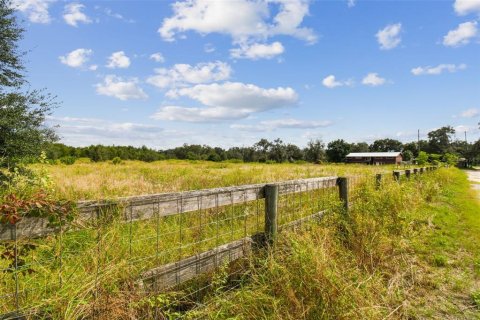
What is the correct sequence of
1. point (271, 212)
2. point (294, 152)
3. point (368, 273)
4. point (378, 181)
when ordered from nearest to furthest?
1. point (368, 273)
2. point (271, 212)
3. point (378, 181)
4. point (294, 152)

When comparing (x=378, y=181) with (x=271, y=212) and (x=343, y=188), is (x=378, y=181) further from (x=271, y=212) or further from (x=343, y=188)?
(x=271, y=212)

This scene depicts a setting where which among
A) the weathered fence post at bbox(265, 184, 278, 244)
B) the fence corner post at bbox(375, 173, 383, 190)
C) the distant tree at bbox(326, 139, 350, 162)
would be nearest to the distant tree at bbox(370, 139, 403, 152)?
the distant tree at bbox(326, 139, 350, 162)

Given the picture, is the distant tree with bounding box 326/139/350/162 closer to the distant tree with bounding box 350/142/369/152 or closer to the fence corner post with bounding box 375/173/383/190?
the distant tree with bounding box 350/142/369/152

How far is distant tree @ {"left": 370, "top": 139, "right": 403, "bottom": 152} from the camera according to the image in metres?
131

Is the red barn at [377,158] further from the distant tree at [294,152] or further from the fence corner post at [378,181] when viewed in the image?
the fence corner post at [378,181]

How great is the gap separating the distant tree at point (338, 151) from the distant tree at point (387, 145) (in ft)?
85.1

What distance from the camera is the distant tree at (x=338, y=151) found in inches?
4547

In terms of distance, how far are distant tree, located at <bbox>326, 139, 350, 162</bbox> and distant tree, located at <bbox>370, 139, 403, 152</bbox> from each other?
2595cm

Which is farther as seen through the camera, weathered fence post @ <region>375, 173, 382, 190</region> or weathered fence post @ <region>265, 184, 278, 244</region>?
weathered fence post @ <region>375, 173, 382, 190</region>

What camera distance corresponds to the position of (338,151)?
116000 millimetres

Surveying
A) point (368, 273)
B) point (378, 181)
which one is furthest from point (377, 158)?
point (368, 273)

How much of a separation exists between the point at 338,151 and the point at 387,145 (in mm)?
30832

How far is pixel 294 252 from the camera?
12.6 ft

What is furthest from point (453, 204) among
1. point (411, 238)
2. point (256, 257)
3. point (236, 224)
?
point (256, 257)
